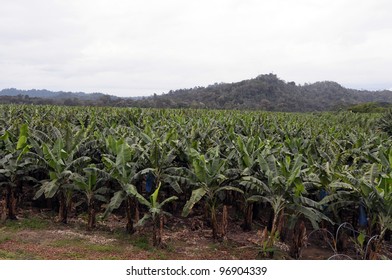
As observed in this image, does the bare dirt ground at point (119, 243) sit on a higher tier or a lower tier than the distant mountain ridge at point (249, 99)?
lower

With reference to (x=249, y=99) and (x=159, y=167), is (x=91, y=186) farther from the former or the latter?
(x=249, y=99)

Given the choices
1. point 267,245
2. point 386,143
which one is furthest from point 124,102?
point 267,245

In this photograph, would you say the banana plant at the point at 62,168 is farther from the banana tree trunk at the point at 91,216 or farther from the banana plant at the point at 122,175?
the banana plant at the point at 122,175

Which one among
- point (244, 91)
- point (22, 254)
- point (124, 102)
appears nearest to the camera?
point (22, 254)

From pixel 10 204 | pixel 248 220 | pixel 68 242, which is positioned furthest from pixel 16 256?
pixel 248 220

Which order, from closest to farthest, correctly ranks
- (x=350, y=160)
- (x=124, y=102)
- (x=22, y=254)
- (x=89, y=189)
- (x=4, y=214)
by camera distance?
(x=22, y=254)
(x=89, y=189)
(x=4, y=214)
(x=350, y=160)
(x=124, y=102)

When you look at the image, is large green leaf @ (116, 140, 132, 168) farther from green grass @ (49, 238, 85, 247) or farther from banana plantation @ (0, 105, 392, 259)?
green grass @ (49, 238, 85, 247)

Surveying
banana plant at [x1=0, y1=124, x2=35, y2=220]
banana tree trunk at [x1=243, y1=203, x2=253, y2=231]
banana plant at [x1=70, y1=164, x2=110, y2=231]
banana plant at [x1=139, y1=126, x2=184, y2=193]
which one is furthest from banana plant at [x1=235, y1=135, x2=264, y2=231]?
banana plant at [x1=0, y1=124, x2=35, y2=220]

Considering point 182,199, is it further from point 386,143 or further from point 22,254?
point 386,143

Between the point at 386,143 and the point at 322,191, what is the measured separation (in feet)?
18.9

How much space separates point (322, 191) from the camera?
6.93 m

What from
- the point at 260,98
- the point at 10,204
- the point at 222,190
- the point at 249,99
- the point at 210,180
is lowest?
the point at 10,204

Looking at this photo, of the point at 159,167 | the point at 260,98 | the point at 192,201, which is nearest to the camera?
the point at 192,201

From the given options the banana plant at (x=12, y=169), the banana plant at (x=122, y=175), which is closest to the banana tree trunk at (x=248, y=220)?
the banana plant at (x=122, y=175)
